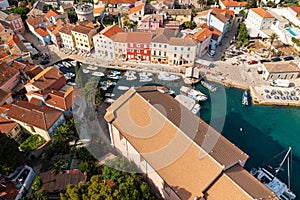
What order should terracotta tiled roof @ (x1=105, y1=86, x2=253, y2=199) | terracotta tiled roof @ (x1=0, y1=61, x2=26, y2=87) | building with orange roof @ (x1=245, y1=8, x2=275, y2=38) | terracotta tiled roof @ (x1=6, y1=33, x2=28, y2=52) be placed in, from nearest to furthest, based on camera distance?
terracotta tiled roof @ (x1=105, y1=86, x2=253, y2=199)
terracotta tiled roof @ (x1=0, y1=61, x2=26, y2=87)
terracotta tiled roof @ (x1=6, y1=33, x2=28, y2=52)
building with orange roof @ (x1=245, y1=8, x2=275, y2=38)

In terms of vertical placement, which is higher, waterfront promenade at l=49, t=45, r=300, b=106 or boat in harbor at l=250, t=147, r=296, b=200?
waterfront promenade at l=49, t=45, r=300, b=106

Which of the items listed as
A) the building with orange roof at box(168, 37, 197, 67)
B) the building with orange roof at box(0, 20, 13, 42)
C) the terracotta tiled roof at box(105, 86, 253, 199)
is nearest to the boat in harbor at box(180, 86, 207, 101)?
the building with orange roof at box(168, 37, 197, 67)

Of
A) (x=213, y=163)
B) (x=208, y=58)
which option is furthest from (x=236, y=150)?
(x=208, y=58)

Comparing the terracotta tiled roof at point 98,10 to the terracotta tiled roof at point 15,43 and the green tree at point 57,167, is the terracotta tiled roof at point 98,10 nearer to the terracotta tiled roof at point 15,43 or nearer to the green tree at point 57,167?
the terracotta tiled roof at point 15,43

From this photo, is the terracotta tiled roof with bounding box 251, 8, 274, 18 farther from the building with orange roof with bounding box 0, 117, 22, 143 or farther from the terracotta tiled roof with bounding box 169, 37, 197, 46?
the building with orange roof with bounding box 0, 117, 22, 143

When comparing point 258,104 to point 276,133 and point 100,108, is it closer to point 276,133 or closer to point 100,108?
point 276,133

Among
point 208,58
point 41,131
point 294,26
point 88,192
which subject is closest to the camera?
point 88,192

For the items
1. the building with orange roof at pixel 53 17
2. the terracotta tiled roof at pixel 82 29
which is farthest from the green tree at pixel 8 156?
the building with orange roof at pixel 53 17

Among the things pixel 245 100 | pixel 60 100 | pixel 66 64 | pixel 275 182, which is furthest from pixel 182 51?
pixel 275 182
